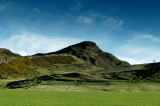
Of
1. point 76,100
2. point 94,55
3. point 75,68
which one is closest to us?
point 76,100

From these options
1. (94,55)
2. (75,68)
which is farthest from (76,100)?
(94,55)

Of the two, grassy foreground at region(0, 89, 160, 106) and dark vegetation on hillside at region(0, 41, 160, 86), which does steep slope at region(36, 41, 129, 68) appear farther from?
grassy foreground at region(0, 89, 160, 106)

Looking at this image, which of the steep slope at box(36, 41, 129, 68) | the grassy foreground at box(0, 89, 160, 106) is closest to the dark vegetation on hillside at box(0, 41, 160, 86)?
the steep slope at box(36, 41, 129, 68)

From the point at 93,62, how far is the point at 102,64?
8054mm

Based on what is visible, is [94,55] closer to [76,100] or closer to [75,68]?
[75,68]

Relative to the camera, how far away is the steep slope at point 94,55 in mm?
144575

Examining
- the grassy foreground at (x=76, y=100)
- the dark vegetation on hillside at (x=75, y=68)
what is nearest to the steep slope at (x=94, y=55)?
the dark vegetation on hillside at (x=75, y=68)

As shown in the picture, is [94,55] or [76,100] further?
[94,55]

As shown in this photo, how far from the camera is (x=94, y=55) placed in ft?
510

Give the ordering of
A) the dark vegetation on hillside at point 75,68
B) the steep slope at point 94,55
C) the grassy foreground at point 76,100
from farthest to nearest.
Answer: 1. the steep slope at point 94,55
2. the dark vegetation on hillside at point 75,68
3. the grassy foreground at point 76,100

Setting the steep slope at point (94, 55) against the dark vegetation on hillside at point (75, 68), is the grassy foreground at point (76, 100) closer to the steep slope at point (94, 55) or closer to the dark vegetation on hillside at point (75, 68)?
the dark vegetation on hillside at point (75, 68)

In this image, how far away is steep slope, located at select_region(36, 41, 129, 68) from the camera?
14457cm

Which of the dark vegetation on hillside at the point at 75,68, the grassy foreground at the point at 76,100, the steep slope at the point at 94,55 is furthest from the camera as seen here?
the steep slope at the point at 94,55

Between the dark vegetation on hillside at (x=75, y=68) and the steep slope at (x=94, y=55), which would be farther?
the steep slope at (x=94, y=55)
